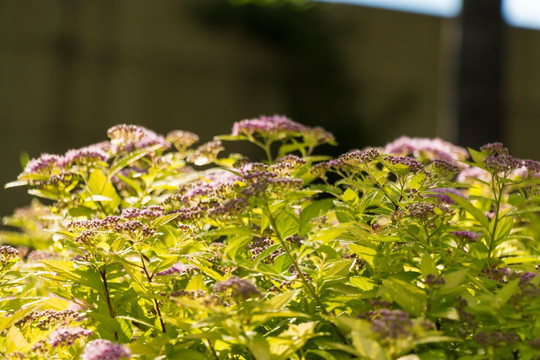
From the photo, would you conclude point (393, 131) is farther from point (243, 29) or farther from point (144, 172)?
point (144, 172)

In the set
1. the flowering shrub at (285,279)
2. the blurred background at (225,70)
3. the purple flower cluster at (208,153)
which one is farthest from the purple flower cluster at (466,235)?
the blurred background at (225,70)

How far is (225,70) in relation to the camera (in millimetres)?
9523

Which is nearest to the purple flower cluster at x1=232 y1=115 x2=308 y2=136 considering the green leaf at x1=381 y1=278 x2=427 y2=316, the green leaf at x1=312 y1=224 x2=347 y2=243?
the green leaf at x1=312 y1=224 x2=347 y2=243

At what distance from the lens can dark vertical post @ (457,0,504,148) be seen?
495 centimetres

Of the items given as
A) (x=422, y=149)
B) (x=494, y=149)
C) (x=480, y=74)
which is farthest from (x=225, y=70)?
(x=494, y=149)

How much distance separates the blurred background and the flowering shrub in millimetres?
5716

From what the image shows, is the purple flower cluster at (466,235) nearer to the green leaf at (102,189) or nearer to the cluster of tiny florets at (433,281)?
the cluster of tiny florets at (433,281)

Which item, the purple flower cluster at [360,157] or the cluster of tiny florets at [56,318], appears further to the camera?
the purple flower cluster at [360,157]

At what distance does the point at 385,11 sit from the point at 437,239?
30.8ft

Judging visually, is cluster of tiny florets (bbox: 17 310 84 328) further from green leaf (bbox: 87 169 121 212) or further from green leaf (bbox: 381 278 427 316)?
green leaf (bbox: 381 278 427 316)

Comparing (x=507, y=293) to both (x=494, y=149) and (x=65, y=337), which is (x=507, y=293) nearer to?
(x=494, y=149)

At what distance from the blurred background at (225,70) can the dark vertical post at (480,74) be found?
6.08 feet

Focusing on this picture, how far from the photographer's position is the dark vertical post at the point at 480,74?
16.2 feet

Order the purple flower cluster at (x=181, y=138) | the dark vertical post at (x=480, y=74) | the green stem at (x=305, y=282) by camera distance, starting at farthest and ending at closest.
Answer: the dark vertical post at (x=480, y=74) < the purple flower cluster at (x=181, y=138) < the green stem at (x=305, y=282)
